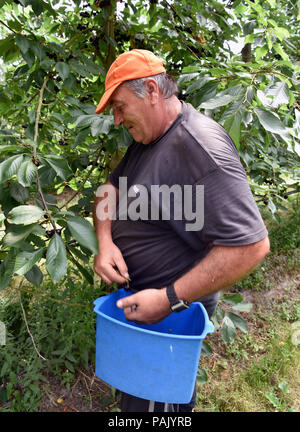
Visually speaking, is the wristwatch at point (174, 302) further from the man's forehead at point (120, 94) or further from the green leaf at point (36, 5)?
the green leaf at point (36, 5)

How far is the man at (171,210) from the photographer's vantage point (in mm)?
1170

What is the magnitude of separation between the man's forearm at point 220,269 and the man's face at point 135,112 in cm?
52

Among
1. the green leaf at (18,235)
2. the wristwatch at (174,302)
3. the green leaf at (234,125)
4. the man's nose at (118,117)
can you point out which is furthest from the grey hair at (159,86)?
the wristwatch at (174,302)

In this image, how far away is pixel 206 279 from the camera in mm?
1227

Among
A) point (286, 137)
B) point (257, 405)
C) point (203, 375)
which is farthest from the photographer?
point (257, 405)

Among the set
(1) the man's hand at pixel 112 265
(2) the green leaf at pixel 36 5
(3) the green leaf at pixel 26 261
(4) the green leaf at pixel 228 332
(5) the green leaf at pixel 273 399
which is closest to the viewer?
(3) the green leaf at pixel 26 261

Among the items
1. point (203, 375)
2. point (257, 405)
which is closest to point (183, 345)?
point (203, 375)

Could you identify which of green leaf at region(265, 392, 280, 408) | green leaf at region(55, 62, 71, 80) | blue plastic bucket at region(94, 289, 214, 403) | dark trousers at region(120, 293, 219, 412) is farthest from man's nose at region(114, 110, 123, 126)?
green leaf at region(265, 392, 280, 408)

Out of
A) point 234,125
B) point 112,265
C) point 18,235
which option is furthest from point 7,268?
point 234,125

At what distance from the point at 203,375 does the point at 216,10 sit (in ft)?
7.77

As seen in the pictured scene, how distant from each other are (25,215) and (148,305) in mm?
526

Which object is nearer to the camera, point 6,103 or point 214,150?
point 214,150

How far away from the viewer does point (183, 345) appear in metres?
1.17

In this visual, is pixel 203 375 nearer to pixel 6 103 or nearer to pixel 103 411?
pixel 103 411
